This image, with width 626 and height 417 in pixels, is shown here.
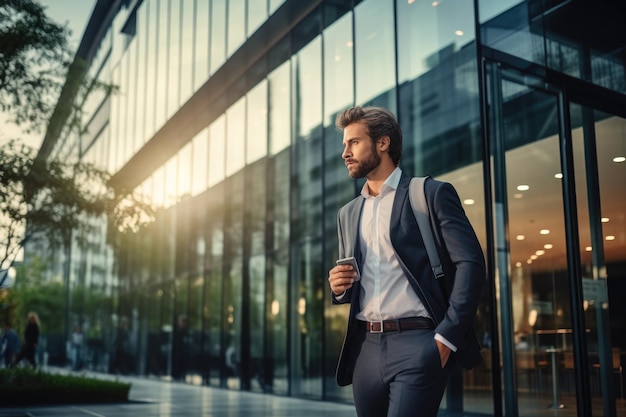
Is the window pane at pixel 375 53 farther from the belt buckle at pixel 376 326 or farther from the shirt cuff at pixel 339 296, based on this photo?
the belt buckle at pixel 376 326

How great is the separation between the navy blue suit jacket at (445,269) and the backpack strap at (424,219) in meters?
0.02

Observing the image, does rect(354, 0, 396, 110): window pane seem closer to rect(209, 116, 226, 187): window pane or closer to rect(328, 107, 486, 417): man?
rect(209, 116, 226, 187): window pane

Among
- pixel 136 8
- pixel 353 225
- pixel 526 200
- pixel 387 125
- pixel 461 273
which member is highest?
pixel 136 8

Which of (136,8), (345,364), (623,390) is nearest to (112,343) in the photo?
(136,8)

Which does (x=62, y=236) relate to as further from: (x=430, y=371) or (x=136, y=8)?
(x=136, y=8)

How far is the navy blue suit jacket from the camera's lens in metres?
2.64

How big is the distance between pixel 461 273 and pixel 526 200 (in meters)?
6.73

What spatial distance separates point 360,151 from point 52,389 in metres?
11.8

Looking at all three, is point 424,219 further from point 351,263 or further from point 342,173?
point 342,173

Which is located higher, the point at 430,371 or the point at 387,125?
the point at 387,125

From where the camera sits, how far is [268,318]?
17219 mm

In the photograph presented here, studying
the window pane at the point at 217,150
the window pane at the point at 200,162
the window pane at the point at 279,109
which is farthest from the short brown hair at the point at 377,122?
the window pane at the point at 200,162

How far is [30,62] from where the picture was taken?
14688 mm

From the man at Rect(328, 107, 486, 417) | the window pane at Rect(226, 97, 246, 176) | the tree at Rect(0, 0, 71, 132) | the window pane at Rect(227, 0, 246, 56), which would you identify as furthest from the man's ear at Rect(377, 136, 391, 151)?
the window pane at Rect(226, 97, 246, 176)
